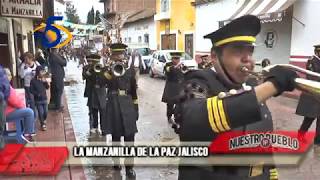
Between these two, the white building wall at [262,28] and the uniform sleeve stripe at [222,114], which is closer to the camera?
the uniform sleeve stripe at [222,114]

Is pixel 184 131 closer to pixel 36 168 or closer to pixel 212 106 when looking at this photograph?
pixel 212 106

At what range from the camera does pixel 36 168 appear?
20.6 ft

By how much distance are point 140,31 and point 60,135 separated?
115 feet

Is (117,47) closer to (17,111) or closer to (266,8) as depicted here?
(17,111)

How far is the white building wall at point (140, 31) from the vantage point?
1511 inches

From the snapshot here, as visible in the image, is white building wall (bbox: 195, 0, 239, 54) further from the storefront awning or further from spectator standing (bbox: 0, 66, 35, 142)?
spectator standing (bbox: 0, 66, 35, 142)

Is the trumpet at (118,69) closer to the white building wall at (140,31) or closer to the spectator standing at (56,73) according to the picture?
the spectator standing at (56,73)

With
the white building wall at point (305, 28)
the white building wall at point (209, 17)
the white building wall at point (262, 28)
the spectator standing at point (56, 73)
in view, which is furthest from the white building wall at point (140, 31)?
the spectator standing at point (56, 73)

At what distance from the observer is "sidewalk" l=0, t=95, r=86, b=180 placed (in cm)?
628

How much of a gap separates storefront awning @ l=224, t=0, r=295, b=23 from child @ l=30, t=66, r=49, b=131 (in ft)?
31.5

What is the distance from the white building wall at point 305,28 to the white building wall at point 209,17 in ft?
17.7

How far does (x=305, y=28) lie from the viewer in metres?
15.7

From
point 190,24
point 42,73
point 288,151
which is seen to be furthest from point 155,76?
point 288,151

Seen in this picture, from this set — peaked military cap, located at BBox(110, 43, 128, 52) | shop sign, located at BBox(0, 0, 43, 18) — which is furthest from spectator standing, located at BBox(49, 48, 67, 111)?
peaked military cap, located at BBox(110, 43, 128, 52)
